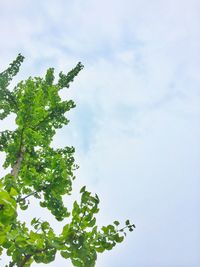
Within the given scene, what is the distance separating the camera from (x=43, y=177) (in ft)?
28.4

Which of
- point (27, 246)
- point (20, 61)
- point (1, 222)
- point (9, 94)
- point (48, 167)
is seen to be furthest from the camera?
point (20, 61)

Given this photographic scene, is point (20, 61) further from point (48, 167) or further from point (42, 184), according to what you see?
point (42, 184)

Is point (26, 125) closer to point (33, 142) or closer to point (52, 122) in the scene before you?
point (33, 142)

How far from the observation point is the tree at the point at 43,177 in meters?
2.21

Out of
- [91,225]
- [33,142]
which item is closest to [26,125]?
[33,142]

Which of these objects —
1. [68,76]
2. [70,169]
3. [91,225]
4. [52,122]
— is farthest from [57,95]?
[91,225]

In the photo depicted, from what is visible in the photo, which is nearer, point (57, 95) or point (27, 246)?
point (27, 246)

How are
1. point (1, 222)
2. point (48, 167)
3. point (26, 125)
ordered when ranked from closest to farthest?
point (1, 222) → point (26, 125) → point (48, 167)

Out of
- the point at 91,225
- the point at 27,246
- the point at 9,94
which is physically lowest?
the point at 27,246

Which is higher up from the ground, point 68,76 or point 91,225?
point 68,76

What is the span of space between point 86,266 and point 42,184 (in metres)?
6.50

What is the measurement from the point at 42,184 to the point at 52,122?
257 cm

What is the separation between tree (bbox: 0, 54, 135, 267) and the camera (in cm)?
221

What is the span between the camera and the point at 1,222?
1698 millimetres
